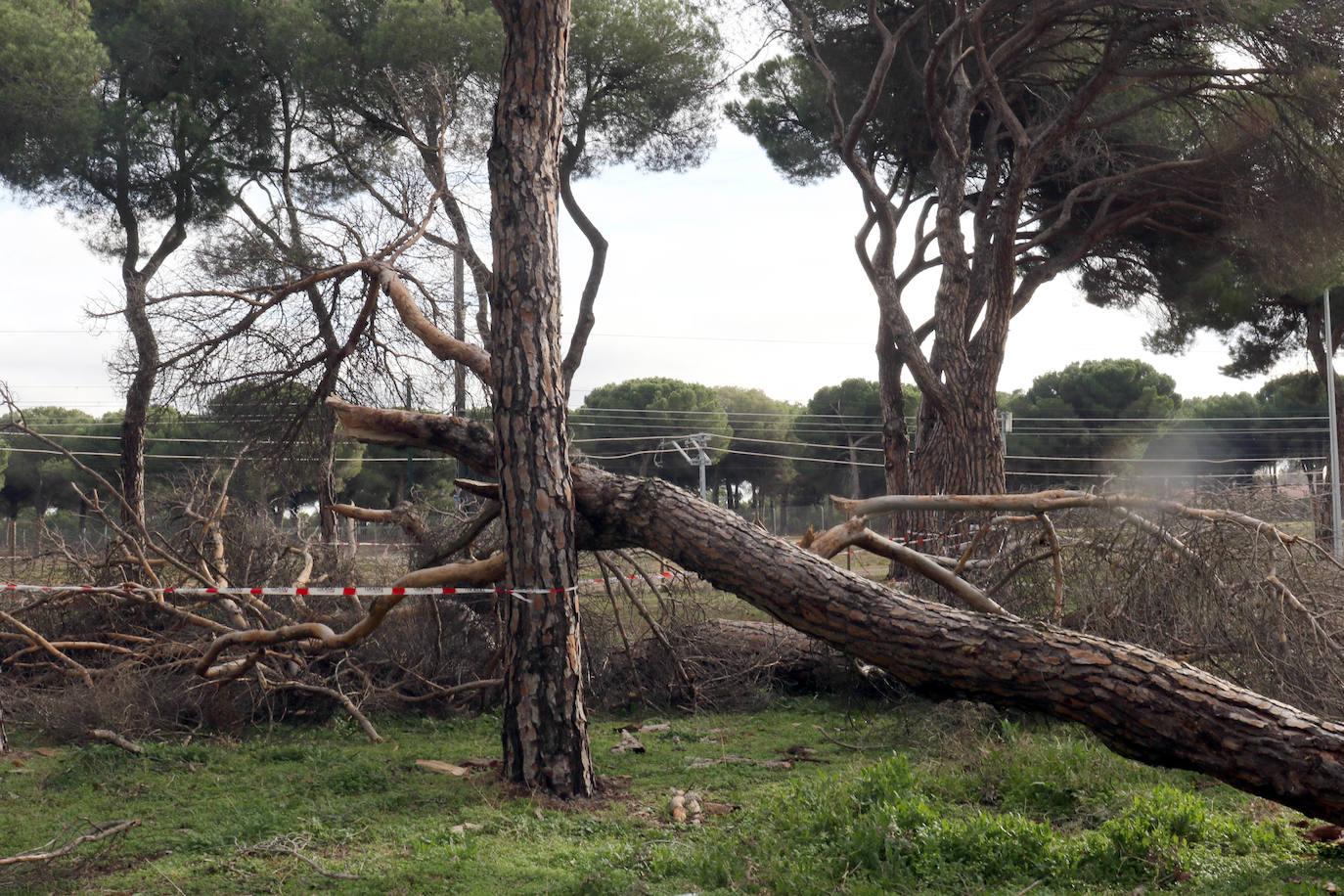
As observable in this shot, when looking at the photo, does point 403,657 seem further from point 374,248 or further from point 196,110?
point 196,110

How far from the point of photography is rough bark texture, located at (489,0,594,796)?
Answer: 506 cm

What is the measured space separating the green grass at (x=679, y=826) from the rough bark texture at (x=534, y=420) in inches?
14.6

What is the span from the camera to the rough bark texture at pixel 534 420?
5.06 meters

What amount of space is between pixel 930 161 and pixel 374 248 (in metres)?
9.26

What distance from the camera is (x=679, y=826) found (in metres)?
4.70

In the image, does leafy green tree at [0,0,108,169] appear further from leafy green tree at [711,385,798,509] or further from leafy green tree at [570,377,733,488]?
leafy green tree at [711,385,798,509]

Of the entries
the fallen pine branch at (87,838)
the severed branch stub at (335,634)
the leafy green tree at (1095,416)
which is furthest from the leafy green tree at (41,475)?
the leafy green tree at (1095,416)

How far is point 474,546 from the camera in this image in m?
7.88

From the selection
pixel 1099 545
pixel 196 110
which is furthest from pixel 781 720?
pixel 196 110

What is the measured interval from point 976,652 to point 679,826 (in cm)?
160

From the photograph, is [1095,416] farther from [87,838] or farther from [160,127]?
[87,838]

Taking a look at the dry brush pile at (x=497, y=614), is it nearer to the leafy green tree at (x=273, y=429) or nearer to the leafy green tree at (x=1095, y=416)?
the leafy green tree at (x=273, y=429)

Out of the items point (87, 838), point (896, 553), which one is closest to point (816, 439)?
point (896, 553)

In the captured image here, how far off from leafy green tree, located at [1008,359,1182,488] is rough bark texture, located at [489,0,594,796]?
91.6 feet
